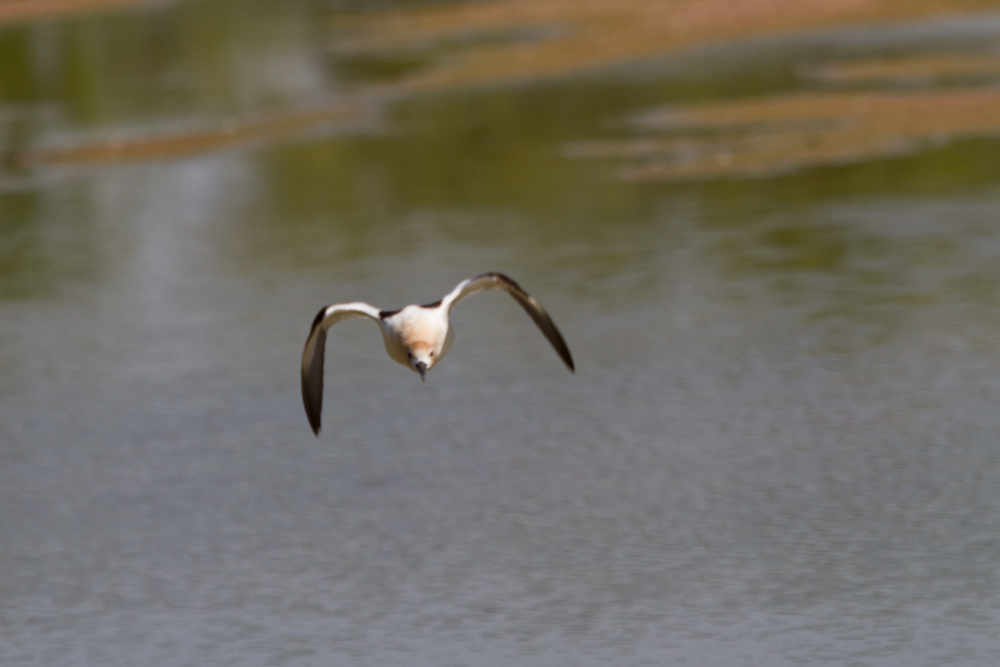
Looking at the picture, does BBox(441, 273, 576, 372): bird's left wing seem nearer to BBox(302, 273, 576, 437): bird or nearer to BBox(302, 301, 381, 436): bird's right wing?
BBox(302, 273, 576, 437): bird

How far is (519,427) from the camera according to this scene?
14828mm

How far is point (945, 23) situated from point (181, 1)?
35028mm

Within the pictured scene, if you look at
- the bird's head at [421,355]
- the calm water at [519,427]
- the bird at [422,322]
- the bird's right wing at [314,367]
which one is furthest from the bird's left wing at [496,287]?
the calm water at [519,427]

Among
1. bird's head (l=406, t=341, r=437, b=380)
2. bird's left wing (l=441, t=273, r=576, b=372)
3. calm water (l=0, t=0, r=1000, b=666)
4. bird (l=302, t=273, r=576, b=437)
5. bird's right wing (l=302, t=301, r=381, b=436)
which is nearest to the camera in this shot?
bird's head (l=406, t=341, r=437, b=380)

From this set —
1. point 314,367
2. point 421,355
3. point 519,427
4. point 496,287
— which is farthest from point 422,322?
point 519,427

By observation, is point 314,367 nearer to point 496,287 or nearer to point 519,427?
point 496,287

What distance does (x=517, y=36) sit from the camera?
42.4 m

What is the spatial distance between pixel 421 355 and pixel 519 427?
5.43m

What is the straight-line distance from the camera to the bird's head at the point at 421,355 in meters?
9.38

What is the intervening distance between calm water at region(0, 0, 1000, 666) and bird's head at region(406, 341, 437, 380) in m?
1.97

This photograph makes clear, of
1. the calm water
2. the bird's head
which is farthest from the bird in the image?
the calm water

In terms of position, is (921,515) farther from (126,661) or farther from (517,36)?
(517,36)

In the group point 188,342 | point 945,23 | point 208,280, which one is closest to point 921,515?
point 188,342

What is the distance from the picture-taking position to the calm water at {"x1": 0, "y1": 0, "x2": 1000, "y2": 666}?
1123 cm
